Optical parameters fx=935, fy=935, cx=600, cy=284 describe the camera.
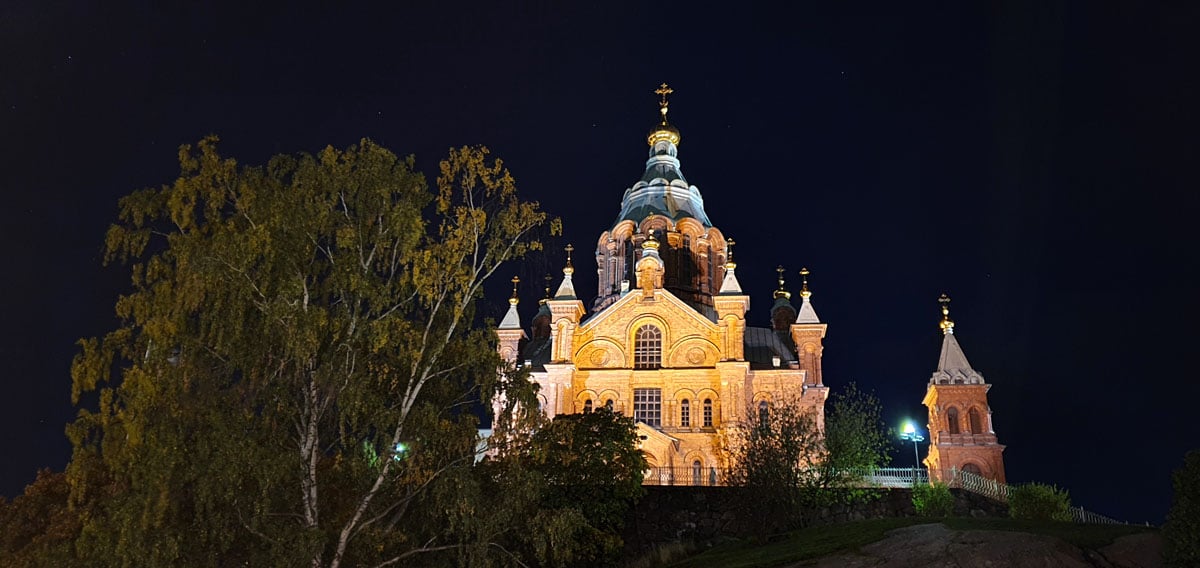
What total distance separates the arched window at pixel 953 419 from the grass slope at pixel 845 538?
2196cm

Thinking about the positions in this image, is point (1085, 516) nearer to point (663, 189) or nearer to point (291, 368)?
point (291, 368)

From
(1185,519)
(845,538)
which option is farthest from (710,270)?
(1185,519)

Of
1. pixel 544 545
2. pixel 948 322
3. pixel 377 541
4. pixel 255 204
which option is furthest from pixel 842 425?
pixel 255 204

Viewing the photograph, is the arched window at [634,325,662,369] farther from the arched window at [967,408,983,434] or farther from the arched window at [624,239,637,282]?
the arched window at [967,408,983,434]

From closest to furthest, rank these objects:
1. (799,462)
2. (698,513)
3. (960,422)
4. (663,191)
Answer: (698,513) → (799,462) → (960,422) → (663,191)

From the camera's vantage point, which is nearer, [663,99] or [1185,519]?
[1185,519]

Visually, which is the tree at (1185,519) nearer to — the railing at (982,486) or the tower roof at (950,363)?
the railing at (982,486)

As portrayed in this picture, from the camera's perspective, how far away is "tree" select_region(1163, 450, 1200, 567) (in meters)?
14.2

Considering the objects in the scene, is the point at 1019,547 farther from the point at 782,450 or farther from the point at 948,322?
the point at 948,322

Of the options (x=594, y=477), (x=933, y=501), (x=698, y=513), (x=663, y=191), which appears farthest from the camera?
(x=663, y=191)

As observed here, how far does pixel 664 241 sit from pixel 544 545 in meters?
34.3

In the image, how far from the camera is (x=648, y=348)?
44.6 m

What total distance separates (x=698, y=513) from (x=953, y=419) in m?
20.7

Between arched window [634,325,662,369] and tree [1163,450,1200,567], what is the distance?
30068mm
